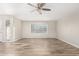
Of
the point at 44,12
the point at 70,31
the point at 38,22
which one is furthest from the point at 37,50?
the point at 44,12

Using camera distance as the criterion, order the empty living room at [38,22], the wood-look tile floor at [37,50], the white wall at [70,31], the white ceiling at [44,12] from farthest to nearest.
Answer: the white wall at [70,31] → the wood-look tile floor at [37,50] → the empty living room at [38,22] → the white ceiling at [44,12]

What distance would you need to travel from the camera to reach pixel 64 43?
13.5ft

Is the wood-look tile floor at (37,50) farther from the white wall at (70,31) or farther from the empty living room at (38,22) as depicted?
the white wall at (70,31)

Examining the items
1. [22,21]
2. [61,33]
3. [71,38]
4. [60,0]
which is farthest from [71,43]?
[60,0]

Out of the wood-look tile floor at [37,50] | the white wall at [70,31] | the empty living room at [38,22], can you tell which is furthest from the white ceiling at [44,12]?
the white wall at [70,31]

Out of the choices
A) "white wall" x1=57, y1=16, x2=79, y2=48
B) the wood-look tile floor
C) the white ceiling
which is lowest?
the wood-look tile floor

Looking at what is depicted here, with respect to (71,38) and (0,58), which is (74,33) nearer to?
(71,38)

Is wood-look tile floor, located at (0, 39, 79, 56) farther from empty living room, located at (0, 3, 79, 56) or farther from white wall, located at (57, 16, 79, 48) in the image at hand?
white wall, located at (57, 16, 79, 48)

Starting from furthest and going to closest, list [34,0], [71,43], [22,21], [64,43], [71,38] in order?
[64,43]
[71,43]
[71,38]
[22,21]
[34,0]

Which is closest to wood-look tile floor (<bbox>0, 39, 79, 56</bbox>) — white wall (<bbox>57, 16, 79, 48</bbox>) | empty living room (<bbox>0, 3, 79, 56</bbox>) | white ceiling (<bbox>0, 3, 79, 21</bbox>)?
empty living room (<bbox>0, 3, 79, 56</bbox>)

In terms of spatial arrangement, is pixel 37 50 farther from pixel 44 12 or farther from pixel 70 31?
pixel 44 12

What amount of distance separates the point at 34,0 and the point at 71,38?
3017mm

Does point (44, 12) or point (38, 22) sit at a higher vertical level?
point (44, 12)

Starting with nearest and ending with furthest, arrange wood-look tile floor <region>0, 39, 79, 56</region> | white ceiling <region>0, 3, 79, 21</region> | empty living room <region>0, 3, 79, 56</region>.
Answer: white ceiling <region>0, 3, 79, 21</region> < empty living room <region>0, 3, 79, 56</region> < wood-look tile floor <region>0, 39, 79, 56</region>
